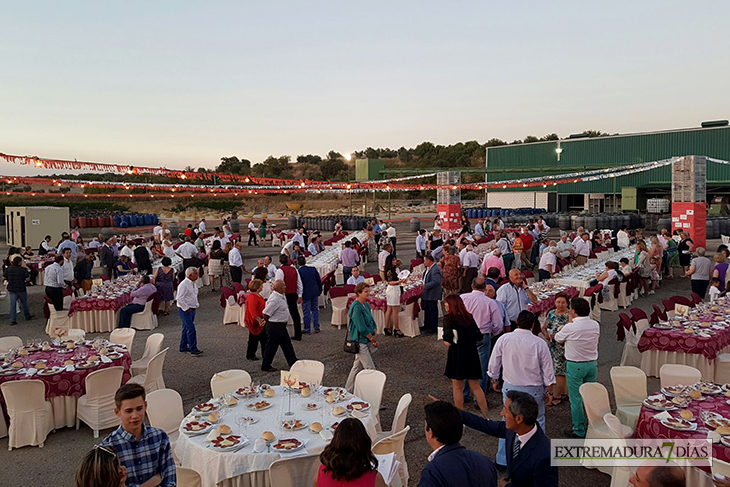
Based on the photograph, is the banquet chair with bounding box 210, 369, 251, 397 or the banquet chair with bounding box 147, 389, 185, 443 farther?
the banquet chair with bounding box 210, 369, 251, 397

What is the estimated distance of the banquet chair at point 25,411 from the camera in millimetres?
6164

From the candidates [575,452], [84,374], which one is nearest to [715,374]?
[575,452]

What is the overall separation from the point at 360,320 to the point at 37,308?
434 inches

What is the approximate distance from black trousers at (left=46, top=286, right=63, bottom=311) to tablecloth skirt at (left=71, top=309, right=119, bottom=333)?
0.54 meters

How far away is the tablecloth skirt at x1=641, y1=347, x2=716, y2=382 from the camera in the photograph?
770cm

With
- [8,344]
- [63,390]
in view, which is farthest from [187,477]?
[8,344]

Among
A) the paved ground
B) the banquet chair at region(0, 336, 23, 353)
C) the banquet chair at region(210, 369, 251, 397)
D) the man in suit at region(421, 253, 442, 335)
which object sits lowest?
the paved ground

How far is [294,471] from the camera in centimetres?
440

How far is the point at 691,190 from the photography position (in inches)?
826

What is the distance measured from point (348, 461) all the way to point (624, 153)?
41.7m

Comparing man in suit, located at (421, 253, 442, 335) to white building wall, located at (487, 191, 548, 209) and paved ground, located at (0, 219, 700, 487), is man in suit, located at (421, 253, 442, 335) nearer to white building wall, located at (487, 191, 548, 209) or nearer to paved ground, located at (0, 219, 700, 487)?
paved ground, located at (0, 219, 700, 487)

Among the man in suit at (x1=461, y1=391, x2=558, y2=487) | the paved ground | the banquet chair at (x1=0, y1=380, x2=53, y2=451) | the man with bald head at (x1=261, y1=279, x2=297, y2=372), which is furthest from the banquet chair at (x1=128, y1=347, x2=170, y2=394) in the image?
the man in suit at (x1=461, y1=391, x2=558, y2=487)

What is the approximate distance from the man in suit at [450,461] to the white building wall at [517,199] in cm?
4579

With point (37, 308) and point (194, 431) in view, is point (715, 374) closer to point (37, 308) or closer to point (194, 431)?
point (194, 431)
